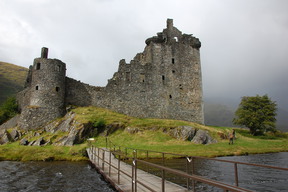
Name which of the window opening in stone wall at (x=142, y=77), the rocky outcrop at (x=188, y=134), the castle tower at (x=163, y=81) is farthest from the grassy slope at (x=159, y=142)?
the window opening in stone wall at (x=142, y=77)

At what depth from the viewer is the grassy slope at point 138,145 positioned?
2067 cm

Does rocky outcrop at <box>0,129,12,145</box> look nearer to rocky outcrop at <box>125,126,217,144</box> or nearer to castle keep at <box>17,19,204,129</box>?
castle keep at <box>17,19,204,129</box>

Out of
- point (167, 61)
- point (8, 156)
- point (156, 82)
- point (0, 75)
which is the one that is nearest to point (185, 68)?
point (167, 61)

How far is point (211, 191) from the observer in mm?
9812

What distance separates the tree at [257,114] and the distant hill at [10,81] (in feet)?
245

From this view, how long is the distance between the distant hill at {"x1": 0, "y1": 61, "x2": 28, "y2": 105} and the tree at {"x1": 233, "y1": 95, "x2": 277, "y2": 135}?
245 feet

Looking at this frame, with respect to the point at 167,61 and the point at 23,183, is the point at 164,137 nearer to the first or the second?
the point at 167,61

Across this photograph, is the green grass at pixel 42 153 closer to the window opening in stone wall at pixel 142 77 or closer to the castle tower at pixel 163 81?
the castle tower at pixel 163 81

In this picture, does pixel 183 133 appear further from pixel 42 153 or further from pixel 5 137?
pixel 5 137

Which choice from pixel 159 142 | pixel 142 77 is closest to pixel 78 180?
pixel 159 142

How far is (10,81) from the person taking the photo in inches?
4146

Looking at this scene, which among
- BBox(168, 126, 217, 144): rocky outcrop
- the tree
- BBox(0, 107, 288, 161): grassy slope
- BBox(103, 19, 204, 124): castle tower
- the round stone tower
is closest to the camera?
BBox(0, 107, 288, 161): grassy slope

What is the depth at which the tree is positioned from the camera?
138ft

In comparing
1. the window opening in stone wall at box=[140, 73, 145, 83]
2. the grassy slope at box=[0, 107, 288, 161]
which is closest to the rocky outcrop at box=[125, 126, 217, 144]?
the grassy slope at box=[0, 107, 288, 161]
